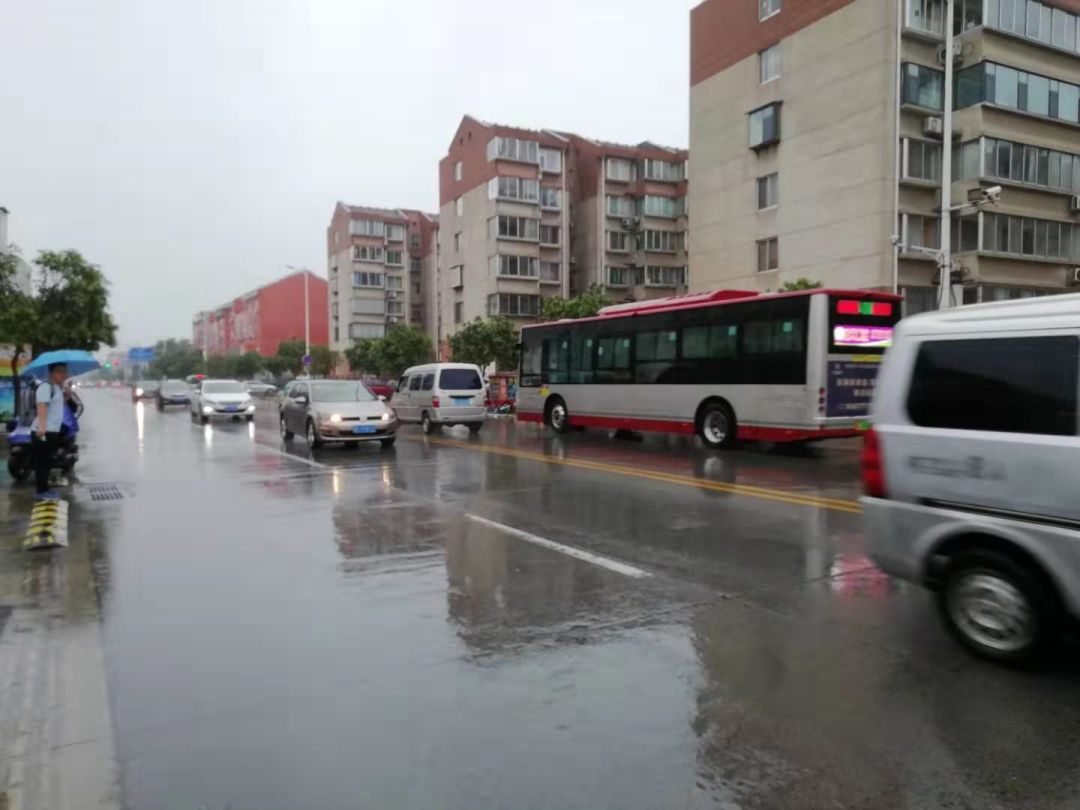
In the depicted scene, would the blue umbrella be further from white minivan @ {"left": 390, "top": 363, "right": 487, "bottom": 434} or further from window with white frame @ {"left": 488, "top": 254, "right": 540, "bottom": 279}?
window with white frame @ {"left": 488, "top": 254, "right": 540, "bottom": 279}

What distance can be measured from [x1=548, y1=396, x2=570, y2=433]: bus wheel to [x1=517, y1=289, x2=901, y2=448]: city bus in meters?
0.03

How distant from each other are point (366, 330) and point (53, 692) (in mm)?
76018

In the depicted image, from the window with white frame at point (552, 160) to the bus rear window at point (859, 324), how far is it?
45797 millimetres

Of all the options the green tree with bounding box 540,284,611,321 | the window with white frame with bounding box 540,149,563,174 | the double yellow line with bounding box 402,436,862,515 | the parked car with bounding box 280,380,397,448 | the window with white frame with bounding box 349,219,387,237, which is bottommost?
the double yellow line with bounding box 402,436,862,515

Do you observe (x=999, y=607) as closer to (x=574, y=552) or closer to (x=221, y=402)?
(x=574, y=552)

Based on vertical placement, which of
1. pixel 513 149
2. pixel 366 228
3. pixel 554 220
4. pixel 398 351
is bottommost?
pixel 398 351

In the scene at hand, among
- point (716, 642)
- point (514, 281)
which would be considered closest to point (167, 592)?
point (716, 642)

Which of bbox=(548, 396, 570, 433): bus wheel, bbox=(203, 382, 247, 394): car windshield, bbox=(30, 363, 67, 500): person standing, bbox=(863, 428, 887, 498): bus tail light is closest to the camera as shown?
bbox=(863, 428, 887, 498): bus tail light

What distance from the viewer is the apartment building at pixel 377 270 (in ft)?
256

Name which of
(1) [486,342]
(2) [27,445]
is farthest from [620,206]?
(2) [27,445]

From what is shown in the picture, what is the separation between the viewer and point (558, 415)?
2077 cm

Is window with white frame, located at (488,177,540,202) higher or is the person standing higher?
window with white frame, located at (488,177,540,202)

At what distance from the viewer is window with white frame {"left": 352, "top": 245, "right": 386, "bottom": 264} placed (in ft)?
255

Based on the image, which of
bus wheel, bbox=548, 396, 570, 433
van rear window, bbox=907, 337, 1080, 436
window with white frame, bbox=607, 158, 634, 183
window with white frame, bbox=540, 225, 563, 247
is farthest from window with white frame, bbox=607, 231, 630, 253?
van rear window, bbox=907, 337, 1080, 436
